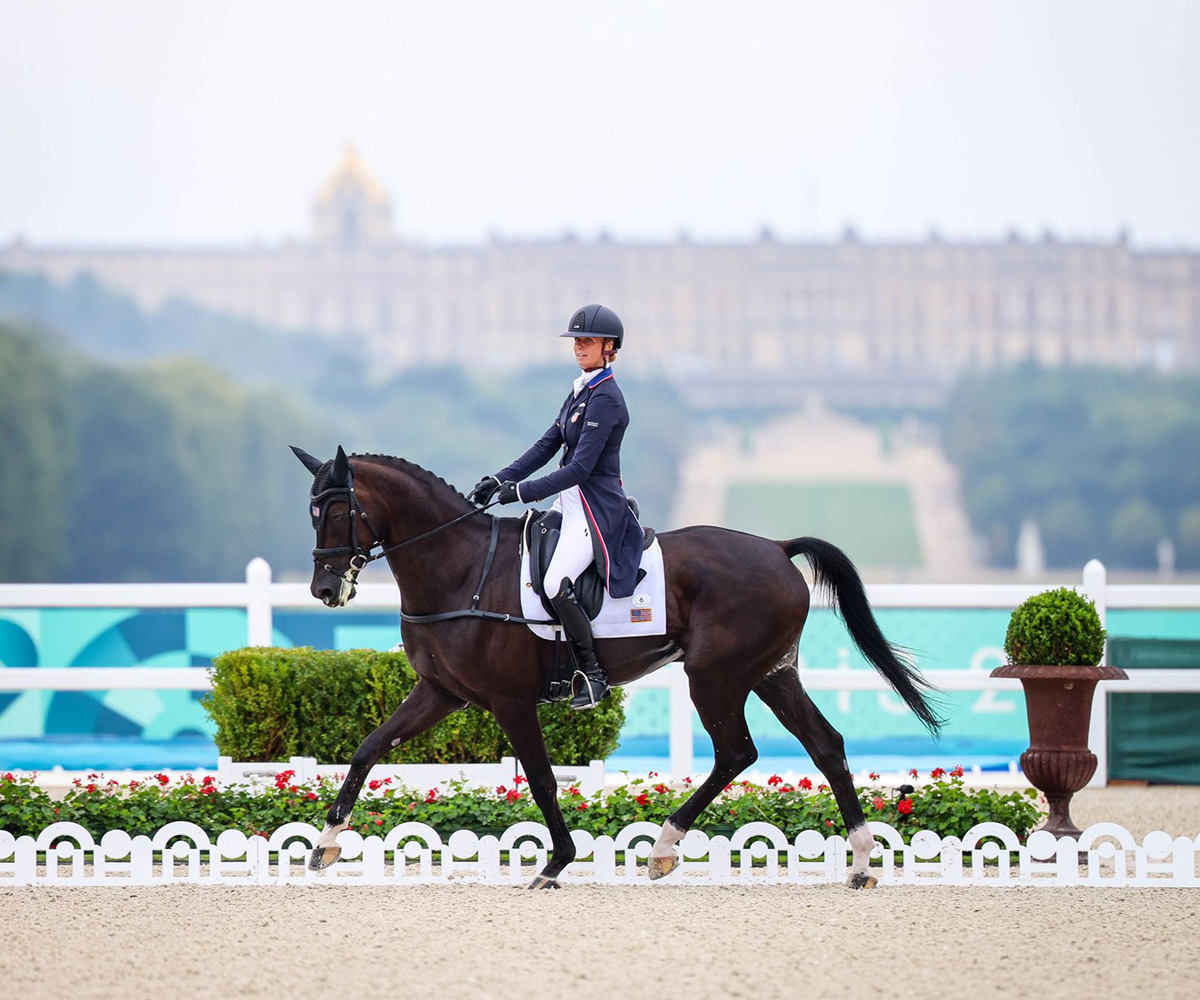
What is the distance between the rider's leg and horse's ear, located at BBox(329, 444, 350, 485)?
2.56 feet

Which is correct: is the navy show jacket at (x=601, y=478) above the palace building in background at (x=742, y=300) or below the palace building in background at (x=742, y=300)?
below

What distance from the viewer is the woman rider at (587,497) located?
619cm

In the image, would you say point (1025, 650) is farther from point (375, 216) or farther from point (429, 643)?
point (375, 216)

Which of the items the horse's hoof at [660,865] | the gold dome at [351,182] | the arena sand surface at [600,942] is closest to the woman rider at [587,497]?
the horse's hoof at [660,865]

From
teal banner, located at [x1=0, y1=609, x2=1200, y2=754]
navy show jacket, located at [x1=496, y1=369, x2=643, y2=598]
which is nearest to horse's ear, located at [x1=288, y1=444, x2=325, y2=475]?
navy show jacket, located at [x1=496, y1=369, x2=643, y2=598]

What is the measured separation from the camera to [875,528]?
79125mm

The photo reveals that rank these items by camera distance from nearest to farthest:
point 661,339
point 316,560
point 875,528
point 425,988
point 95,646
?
point 425,988 < point 316,560 < point 95,646 < point 875,528 < point 661,339

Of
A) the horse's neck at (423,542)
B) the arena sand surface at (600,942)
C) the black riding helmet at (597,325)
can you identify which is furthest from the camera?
the black riding helmet at (597,325)

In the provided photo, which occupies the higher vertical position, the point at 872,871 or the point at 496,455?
the point at 496,455

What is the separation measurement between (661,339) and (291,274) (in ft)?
70.7

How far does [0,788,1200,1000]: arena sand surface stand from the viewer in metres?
4.81

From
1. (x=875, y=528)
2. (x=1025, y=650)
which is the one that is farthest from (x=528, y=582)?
(x=875, y=528)

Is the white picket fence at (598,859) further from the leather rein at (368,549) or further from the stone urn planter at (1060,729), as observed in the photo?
the leather rein at (368,549)

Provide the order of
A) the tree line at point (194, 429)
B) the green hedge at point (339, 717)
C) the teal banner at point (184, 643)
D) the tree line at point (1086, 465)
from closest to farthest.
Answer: the green hedge at point (339, 717)
the teal banner at point (184, 643)
the tree line at point (194, 429)
the tree line at point (1086, 465)
